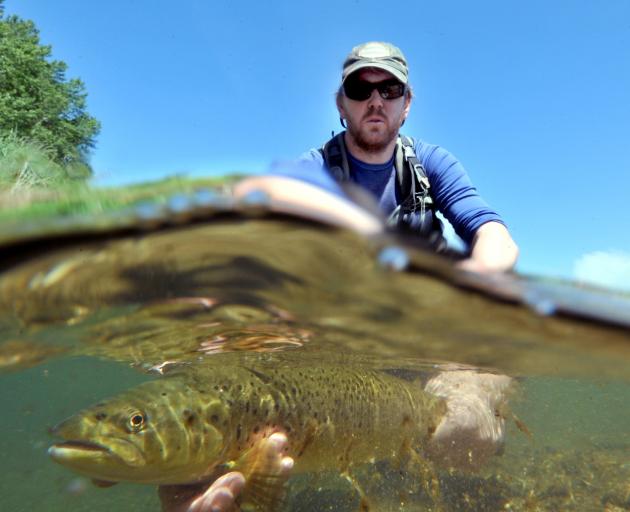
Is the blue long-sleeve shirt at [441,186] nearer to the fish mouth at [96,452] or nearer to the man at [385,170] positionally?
the man at [385,170]

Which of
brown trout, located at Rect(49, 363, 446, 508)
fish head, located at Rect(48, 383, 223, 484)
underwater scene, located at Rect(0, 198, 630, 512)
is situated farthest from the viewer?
brown trout, located at Rect(49, 363, 446, 508)

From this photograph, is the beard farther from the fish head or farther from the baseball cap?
the fish head

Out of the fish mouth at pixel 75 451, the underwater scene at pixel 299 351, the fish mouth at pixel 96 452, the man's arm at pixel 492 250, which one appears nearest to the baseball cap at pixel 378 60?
the man's arm at pixel 492 250

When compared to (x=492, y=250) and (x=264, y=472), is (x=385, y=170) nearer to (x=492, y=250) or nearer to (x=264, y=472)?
(x=492, y=250)

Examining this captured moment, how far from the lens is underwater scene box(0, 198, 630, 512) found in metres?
3.71

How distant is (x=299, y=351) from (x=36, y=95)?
111 ft

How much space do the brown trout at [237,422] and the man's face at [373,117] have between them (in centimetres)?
288

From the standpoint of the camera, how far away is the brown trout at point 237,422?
4.52 meters

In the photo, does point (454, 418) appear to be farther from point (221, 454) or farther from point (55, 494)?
point (55, 494)

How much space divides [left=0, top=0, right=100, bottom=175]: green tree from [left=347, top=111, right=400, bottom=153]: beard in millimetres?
27016

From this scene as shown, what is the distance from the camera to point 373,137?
5758 millimetres

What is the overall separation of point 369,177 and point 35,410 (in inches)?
1440

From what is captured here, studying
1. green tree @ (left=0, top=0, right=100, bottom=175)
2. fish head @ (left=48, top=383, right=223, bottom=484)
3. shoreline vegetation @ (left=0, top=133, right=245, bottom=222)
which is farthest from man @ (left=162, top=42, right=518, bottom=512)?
green tree @ (left=0, top=0, right=100, bottom=175)

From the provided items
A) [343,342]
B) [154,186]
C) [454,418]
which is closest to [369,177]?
[343,342]
